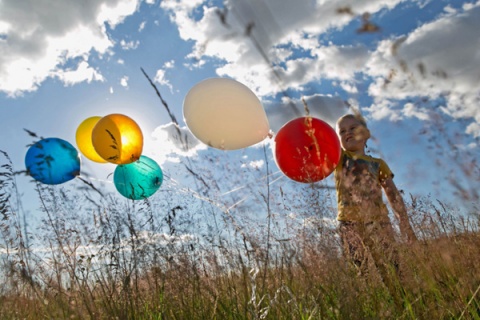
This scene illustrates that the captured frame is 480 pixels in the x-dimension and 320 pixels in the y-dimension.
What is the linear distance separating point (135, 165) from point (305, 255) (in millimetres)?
2816

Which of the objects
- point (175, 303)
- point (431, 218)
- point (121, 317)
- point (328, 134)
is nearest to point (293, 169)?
point (328, 134)

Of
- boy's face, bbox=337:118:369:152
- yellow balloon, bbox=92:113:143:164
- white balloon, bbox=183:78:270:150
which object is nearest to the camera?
boy's face, bbox=337:118:369:152

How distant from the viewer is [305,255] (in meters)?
1.68

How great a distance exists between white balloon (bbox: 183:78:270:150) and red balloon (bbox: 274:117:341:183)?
0.54m

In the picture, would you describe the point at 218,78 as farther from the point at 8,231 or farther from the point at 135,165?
the point at 8,231

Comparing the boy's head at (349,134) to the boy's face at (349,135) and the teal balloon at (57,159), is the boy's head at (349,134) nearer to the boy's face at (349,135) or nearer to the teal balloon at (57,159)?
the boy's face at (349,135)

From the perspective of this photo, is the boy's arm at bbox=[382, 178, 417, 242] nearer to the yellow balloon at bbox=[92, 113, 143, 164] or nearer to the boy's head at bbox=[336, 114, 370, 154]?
the boy's head at bbox=[336, 114, 370, 154]

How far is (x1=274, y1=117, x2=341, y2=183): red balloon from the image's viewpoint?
110 inches

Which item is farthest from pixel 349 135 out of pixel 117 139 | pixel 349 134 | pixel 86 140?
pixel 86 140

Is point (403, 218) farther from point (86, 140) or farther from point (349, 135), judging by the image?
point (86, 140)

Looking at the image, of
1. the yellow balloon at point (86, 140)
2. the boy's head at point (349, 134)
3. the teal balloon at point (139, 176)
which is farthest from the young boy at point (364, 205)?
the yellow balloon at point (86, 140)

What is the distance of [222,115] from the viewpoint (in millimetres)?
3406

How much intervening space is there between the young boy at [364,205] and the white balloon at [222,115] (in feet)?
2.48

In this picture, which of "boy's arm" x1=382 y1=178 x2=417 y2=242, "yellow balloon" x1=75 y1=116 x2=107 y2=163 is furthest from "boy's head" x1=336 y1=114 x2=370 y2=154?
"yellow balloon" x1=75 y1=116 x2=107 y2=163
